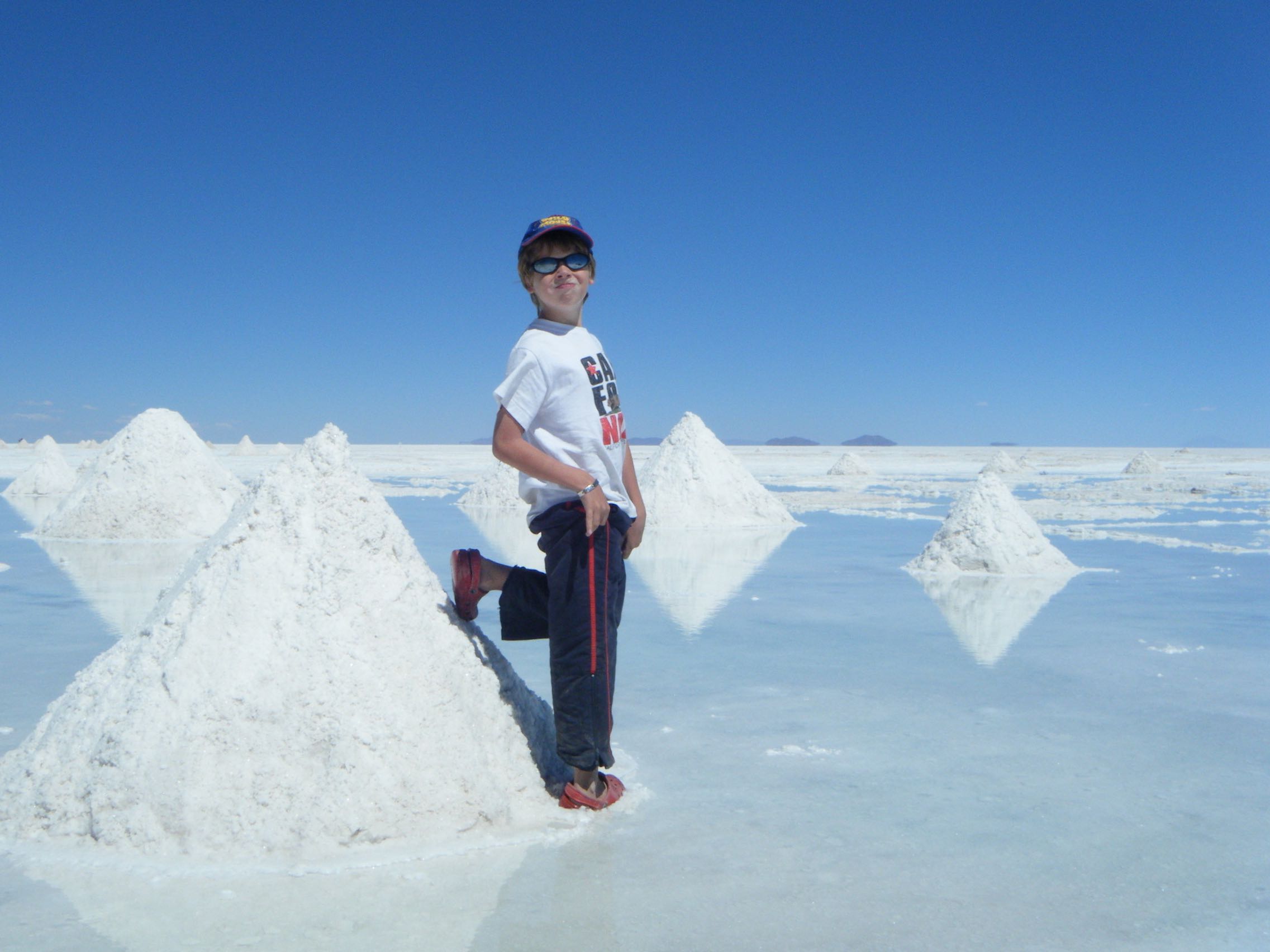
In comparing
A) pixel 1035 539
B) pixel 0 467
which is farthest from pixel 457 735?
pixel 0 467

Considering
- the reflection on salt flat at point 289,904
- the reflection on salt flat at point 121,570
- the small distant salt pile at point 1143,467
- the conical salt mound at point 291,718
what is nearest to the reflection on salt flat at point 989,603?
the conical salt mound at point 291,718

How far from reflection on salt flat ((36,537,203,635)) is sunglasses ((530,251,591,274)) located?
7.28ft

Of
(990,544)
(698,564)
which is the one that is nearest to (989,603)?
(990,544)

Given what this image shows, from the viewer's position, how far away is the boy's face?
2.26 m

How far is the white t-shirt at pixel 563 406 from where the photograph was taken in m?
2.15

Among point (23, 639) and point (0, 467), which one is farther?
point (0, 467)

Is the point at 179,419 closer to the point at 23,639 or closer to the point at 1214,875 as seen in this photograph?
the point at 23,639

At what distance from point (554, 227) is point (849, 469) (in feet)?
70.8

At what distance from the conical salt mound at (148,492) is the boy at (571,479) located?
628 centimetres

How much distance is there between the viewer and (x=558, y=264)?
2246 millimetres

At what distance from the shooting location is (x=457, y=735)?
7.11 feet

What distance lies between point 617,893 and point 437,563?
4.31 metres

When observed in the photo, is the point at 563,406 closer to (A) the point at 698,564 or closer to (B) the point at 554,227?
(B) the point at 554,227

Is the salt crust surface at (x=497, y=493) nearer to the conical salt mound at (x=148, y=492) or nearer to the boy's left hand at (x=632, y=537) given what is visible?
the conical salt mound at (x=148, y=492)
